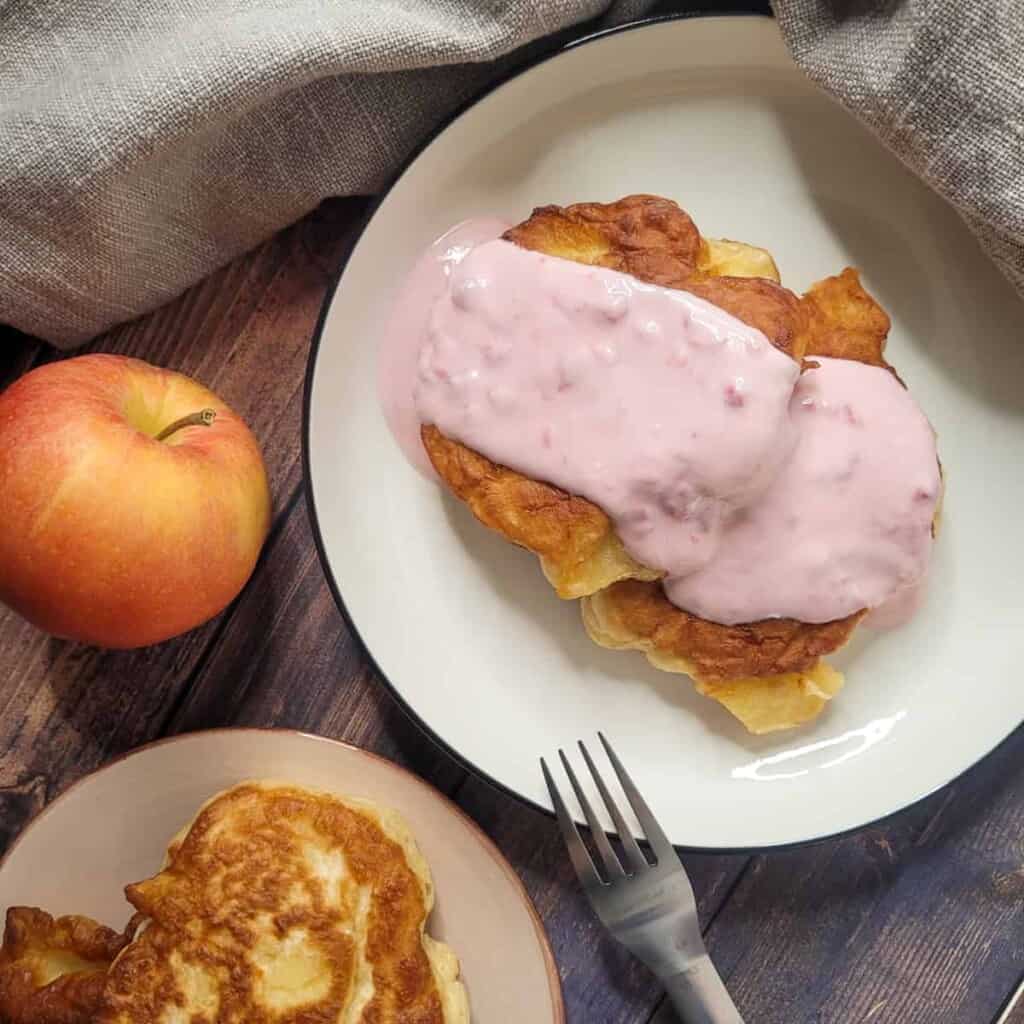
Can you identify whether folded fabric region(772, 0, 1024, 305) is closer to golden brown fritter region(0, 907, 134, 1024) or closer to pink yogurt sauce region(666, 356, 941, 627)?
pink yogurt sauce region(666, 356, 941, 627)

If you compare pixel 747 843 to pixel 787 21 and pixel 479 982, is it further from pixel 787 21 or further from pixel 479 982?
pixel 787 21

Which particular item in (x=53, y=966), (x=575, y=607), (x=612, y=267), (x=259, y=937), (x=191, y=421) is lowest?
(x=53, y=966)

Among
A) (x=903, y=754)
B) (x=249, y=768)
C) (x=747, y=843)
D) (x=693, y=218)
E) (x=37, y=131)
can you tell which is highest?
(x=693, y=218)

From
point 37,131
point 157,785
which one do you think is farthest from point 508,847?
point 37,131

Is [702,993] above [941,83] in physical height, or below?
below

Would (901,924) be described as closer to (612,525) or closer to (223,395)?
(612,525)

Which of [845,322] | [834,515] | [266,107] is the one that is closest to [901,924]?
[834,515]

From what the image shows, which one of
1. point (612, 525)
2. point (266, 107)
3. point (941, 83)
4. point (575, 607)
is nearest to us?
point (941, 83)
